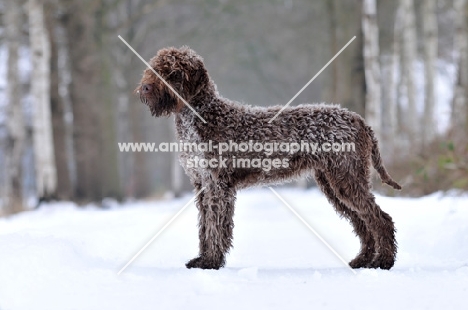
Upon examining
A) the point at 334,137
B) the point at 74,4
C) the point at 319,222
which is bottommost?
the point at 319,222

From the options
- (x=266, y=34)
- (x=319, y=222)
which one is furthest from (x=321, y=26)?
(x=319, y=222)

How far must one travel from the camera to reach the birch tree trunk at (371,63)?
13.2m

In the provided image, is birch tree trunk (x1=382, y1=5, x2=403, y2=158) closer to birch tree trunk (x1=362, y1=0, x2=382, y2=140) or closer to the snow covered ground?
birch tree trunk (x1=362, y1=0, x2=382, y2=140)

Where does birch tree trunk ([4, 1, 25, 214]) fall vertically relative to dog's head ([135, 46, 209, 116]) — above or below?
below

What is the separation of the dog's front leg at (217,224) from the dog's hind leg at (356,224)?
835 millimetres

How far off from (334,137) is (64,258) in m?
2.44

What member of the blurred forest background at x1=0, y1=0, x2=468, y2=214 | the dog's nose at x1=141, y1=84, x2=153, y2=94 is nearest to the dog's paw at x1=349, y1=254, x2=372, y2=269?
the dog's nose at x1=141, y1=84, x2=153, y2=94

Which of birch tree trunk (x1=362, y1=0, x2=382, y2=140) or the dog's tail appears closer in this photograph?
the dog's tail

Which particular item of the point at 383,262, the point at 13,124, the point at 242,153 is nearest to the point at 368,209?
the point at 383,262

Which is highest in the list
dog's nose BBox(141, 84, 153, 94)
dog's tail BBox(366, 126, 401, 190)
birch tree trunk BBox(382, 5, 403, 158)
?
dog's nose BBox(141, 84, 153, 94)

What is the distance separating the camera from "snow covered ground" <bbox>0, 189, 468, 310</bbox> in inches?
167

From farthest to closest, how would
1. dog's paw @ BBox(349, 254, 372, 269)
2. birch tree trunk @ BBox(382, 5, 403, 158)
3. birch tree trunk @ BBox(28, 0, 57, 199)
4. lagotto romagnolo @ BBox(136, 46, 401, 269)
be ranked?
1. birch tree trunk @ BBox(382, 5, 403, 158)
2. birch tree trunk @ BBox(28, 0, 57, 199)
3. dog's paw @ BBox(349, 254, 372, 269)
4. lagotto romagnolo @ BBox(136, 46, 401, 269)

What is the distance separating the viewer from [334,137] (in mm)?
5523

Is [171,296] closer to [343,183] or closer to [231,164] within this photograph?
[231,164]
